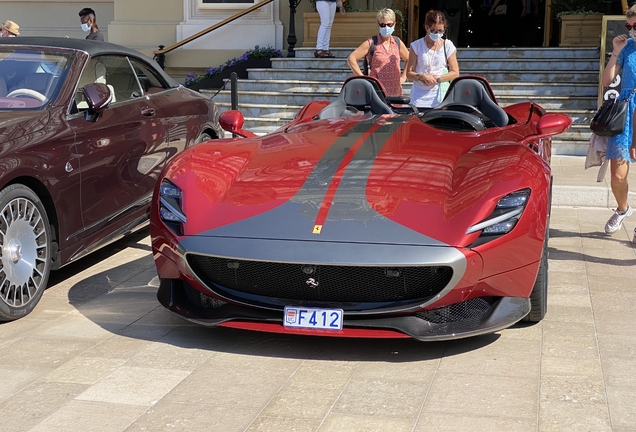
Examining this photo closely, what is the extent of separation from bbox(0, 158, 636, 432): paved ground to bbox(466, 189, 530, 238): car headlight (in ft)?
1.99

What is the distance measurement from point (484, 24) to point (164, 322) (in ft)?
48.7

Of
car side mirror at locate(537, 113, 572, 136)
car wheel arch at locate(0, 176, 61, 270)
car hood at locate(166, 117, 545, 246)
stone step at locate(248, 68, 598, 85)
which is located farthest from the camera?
stone step at locate(248, 68, 598, 85)

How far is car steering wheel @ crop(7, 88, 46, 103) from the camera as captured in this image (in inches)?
227

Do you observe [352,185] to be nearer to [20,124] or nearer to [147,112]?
[20,124]

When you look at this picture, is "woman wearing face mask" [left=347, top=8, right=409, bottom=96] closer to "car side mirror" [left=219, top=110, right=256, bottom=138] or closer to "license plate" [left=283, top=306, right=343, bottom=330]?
"car side mirror" [left=219, top=110, right=256, bottom=138]

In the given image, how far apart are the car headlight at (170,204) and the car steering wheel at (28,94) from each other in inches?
56.4

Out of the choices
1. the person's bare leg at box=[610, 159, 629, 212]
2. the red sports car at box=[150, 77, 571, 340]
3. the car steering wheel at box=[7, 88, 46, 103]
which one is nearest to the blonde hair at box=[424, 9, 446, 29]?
the person's bare leg at box=[610, 159, 629, 212]

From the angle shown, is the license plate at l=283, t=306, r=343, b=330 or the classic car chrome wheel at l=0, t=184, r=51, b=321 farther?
the classic car chrome wheel at l=0, t=184, r=51, b=321

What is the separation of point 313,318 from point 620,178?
350 centimetres

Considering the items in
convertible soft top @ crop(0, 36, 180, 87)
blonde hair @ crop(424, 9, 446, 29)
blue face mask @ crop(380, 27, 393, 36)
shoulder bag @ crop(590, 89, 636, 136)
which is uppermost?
blonde hair @ crop(424, 9, 446, 29)

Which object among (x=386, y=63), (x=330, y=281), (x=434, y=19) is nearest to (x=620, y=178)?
(x=434, y=19)

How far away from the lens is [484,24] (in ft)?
60.4

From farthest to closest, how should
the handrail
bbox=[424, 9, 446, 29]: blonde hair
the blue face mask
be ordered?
the handrail < the blue face mask < bbox=[424, 9, 446, 29]: blonde hair

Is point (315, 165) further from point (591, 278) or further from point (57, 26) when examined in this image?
point (57, 26)
